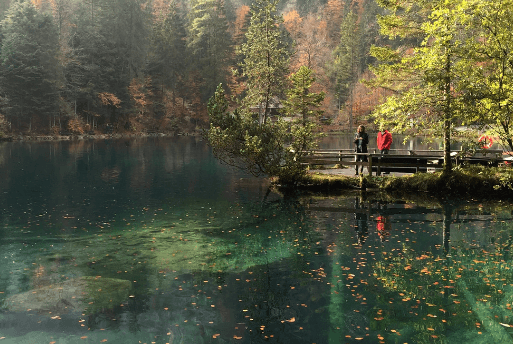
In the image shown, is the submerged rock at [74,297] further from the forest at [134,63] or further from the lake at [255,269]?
the forest at [134,63]

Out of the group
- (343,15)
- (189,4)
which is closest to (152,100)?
(189,4)

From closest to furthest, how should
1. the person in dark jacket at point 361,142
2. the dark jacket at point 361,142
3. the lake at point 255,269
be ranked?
the lake at point 255,269
the person in dark jacket at point 361,142
the dark jacket at point 361,142

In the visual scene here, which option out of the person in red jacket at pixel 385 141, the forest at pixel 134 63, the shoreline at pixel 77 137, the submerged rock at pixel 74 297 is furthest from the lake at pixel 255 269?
the forest at pixel 134 63

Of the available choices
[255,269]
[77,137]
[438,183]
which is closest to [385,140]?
[438,183]

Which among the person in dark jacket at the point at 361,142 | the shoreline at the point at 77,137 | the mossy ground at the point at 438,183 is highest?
the shoreline at the point at 77,137

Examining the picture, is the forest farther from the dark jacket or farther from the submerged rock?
the submerged rock

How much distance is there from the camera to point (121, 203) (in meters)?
21.5

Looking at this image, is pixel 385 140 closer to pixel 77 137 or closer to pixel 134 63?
pixel 77 137

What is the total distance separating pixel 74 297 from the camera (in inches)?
401

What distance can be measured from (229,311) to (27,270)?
562cm

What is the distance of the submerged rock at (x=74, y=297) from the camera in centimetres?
966

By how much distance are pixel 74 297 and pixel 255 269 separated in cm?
408

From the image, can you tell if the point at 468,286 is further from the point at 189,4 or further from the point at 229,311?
the point at 189,4

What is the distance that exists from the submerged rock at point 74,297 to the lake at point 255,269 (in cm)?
4
